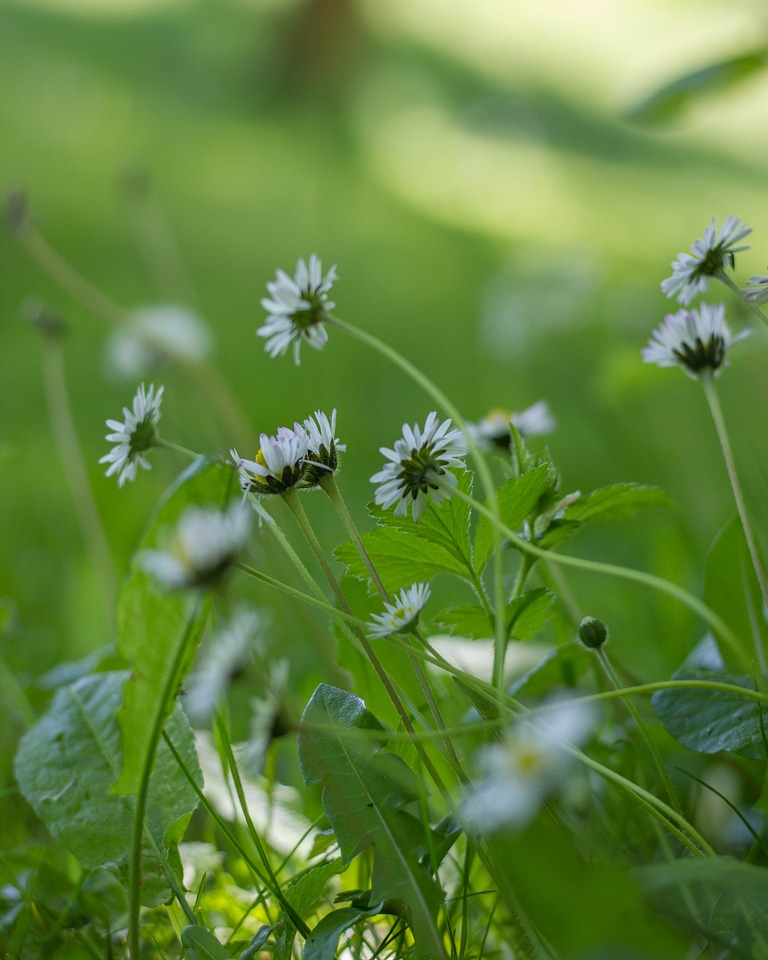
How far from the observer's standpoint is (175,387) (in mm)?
1611

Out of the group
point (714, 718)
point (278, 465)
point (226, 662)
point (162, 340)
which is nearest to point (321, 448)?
point (278, 465)

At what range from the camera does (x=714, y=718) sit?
44cm

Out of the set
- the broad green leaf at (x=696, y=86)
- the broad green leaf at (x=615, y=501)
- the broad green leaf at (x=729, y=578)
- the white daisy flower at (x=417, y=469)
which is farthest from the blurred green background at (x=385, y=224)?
the white daisy flower at (x=417, y=469)

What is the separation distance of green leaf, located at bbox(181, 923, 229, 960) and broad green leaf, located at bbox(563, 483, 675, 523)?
25cm

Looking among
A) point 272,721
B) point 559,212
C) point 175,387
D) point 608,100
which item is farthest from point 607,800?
Result: point 608,100

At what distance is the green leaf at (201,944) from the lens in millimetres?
396

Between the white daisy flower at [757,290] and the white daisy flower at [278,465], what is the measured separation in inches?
8.5

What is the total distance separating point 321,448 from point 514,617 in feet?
0.39

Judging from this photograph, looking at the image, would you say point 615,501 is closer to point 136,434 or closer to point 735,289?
point 735,289

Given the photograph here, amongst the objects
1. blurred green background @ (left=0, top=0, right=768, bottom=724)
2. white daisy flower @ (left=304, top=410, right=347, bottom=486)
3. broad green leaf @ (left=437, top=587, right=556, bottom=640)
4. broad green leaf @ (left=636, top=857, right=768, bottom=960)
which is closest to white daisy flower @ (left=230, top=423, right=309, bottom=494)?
white daisy flower @ (left=304, top=410, right=347, bottom=486)

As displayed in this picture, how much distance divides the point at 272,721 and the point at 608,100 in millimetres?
4822

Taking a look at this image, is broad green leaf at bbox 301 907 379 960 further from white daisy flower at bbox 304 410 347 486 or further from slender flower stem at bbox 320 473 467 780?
white daisy flower at bbox 304 410 347 486

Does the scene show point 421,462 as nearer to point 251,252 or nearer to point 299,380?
point 299,380

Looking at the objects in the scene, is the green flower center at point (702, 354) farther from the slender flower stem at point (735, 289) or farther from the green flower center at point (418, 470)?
the green flower center at point (418, 470)
